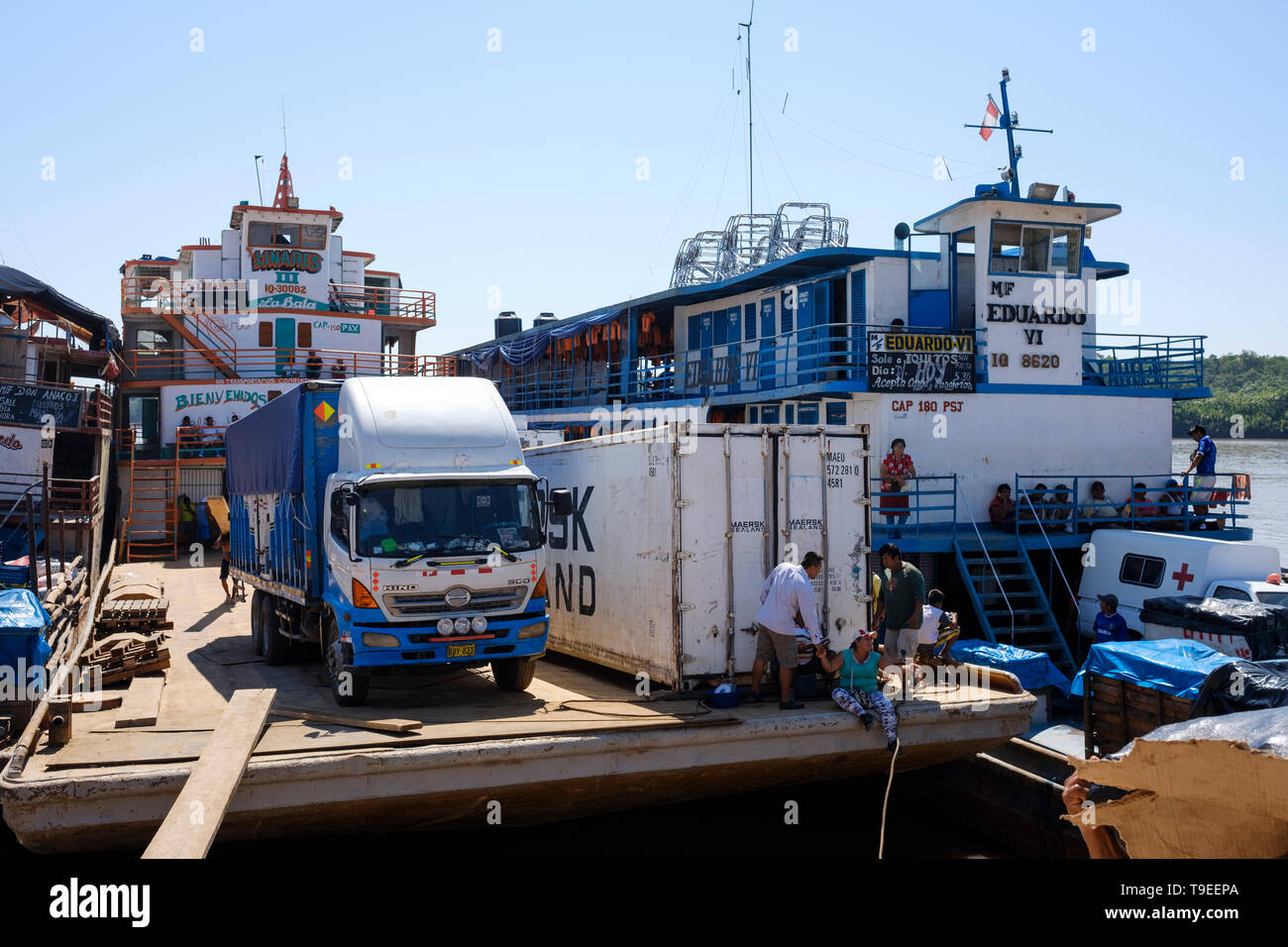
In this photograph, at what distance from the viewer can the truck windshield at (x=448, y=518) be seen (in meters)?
10.4

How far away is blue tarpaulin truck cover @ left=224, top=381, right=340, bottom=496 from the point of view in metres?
12.2

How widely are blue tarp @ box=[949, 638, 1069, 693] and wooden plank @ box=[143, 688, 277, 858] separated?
9.44m

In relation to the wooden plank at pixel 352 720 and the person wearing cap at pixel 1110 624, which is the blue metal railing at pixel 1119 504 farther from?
the wooden plank at pixel 352 720

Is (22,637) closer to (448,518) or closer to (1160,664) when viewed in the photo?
(448,518)

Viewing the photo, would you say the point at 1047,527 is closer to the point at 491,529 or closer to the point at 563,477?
the point at 563,477

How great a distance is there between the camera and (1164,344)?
894 inches

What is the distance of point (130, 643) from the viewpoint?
492 inches

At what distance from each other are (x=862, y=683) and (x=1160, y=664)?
129 inches

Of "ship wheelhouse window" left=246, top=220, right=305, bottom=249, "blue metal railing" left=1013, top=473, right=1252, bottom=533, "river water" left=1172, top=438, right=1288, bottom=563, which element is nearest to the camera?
"blue metal railing" left=1013, top=473, right=1252, bottom=533

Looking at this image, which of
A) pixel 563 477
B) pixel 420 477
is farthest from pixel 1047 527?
pixel 420 477

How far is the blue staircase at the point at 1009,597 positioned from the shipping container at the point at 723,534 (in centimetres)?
731

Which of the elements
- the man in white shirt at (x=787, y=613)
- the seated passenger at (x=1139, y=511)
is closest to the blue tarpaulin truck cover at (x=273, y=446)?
the man in white shirt at (x=787, y=613)

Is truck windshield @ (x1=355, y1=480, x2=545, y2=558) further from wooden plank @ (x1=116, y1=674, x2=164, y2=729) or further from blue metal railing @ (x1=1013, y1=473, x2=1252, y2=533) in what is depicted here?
blue metal railing @ (x1=1013, y1=473, x2=1252, y2=533)

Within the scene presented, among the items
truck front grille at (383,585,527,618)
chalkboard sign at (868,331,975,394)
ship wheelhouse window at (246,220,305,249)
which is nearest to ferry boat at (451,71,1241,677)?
chalkboard sign at (868,331,975,394)
